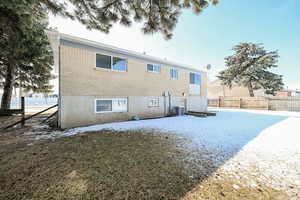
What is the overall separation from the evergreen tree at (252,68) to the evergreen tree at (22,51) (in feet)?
79.7

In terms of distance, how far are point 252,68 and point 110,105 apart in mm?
22380

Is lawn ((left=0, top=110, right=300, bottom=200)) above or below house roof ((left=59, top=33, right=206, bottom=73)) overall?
below

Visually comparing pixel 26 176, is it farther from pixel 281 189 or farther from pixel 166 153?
pixel 281 189

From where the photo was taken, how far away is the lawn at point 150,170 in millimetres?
1993

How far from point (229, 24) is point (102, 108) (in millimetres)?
12520

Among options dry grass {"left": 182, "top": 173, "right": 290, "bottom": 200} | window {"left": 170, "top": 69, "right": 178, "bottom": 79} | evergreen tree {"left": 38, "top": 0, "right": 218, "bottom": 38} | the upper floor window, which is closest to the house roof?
window {"left": 170, "top": 69, "right": 178, "bottom": 79}

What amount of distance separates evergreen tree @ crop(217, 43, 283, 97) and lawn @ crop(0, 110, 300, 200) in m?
19.3

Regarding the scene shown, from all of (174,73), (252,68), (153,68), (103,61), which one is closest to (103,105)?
(103,61)

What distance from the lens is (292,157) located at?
3314mm

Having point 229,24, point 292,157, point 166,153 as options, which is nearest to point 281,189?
point 292,157

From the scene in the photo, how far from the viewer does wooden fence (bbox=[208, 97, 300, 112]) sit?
14.7 m

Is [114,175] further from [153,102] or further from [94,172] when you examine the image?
[153,102]

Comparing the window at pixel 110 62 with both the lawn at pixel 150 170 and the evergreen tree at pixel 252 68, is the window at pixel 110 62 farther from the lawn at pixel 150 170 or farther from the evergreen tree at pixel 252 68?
the evergreen tree at pixel 252 68

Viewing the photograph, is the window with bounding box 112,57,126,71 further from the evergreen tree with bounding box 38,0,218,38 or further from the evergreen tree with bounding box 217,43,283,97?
the evergreen tree with bounding box 217,43,283,97
